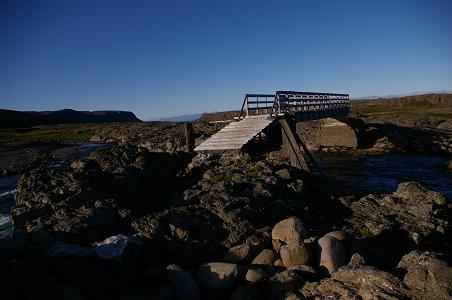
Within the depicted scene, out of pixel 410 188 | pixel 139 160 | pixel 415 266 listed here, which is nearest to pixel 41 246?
pixel 139 160

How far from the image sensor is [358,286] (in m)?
7.60

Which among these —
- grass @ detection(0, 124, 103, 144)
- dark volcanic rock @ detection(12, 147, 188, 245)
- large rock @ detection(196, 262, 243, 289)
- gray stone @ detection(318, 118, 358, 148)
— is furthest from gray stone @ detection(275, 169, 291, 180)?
grass @ detection(0, 124, 103, 144)

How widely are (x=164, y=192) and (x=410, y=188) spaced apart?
1015cm

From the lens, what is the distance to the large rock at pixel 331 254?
9367 millimetres

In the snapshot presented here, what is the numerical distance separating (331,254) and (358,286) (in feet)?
6.43

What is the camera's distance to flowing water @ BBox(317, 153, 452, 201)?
2548cm

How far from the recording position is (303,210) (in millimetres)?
14047

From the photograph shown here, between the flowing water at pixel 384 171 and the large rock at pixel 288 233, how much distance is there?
11727 mm

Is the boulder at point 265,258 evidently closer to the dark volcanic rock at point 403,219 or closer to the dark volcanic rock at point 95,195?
the dark volcanic rock at point 403,219

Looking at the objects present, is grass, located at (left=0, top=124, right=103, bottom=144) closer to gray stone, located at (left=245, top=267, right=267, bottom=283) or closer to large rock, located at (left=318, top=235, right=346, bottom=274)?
gray stone, located at (left=245, top=267, right=267, bottom=283)

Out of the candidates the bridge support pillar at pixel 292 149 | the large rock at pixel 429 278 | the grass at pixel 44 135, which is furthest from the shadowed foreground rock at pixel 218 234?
the grass at pixel 44 135

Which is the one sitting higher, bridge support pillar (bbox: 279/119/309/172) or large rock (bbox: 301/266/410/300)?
bridge support pillar (bbox: 279/119/309/172)

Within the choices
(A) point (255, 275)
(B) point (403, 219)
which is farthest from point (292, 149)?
(A) point (255, 275)

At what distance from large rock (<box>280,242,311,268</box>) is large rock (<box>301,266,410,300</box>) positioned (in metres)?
1.35
